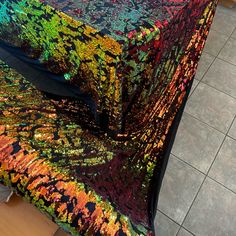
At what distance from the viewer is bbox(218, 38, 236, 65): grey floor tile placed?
1832 mm

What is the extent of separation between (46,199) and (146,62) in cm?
52

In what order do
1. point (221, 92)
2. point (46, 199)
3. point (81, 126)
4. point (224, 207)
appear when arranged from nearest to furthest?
1. point (46, 199)
2. point (81, 126)
3. point (224, 207)
4. point (221, 92)

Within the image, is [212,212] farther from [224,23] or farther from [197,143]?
[224,23]

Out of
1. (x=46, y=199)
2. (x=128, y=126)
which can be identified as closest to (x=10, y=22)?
(x=128, y=126)

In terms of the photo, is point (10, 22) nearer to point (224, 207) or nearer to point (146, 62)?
point (146, 62)

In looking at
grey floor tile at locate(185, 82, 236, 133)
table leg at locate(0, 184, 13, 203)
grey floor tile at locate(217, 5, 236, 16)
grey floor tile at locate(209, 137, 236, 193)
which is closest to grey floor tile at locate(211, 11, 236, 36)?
grey floor tile at locate(217, 5, 236, 16)

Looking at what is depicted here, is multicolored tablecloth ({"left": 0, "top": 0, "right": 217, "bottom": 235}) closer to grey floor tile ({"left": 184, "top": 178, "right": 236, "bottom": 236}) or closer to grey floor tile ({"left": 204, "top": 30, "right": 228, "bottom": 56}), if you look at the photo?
grey floor tile ({"left": 184, "top": 178, "right": 236, "bottom": 236})

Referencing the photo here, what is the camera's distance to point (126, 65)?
2.73ft

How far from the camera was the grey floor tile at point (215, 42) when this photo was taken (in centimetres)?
186

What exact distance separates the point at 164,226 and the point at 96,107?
2.15 feet

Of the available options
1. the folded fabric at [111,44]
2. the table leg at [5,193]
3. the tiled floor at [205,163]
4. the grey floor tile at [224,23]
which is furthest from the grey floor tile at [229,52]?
the table leg at [5,193]

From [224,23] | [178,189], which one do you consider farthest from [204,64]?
[178,189]

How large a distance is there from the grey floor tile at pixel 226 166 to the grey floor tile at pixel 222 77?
0.39m

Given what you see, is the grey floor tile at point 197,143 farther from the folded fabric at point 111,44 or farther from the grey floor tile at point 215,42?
the grey floor tile at point 215,42
